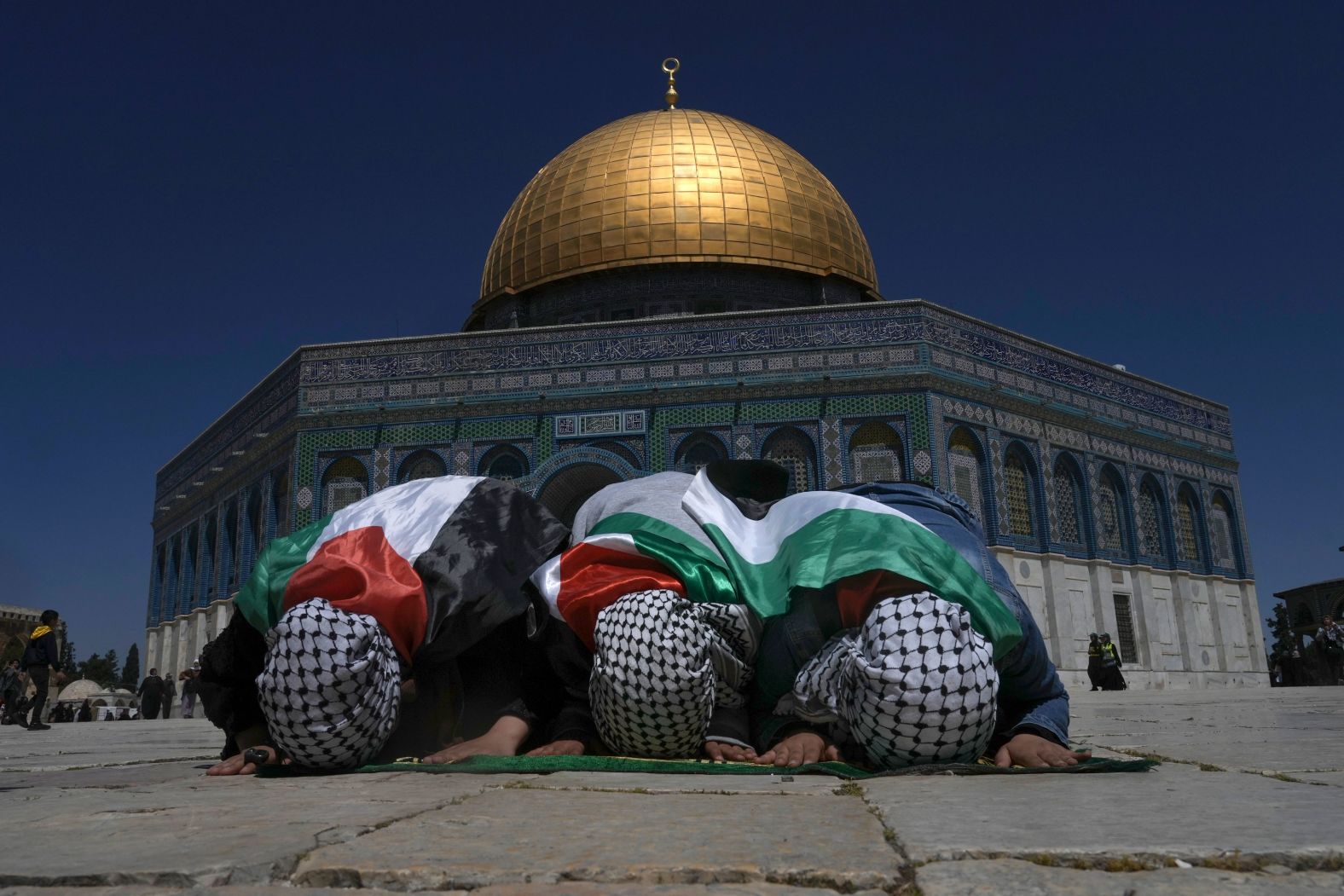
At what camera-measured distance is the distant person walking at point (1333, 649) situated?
14.5 meters

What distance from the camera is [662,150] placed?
19109 mm

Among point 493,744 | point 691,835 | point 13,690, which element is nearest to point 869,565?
point 493,744

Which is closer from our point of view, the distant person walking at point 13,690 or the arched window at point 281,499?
the distant person walking at point 13,690

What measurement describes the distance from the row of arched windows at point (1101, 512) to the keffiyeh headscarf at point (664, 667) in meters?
13.0

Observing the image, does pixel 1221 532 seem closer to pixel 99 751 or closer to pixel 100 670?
pixel 99 751

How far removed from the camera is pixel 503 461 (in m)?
16.1

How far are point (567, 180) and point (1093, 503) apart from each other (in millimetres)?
10063

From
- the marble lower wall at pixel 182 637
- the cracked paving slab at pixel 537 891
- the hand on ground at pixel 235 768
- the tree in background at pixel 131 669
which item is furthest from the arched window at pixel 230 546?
the tree in background at pixel 131 669

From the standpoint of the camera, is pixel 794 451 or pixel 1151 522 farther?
pixel 1151 522

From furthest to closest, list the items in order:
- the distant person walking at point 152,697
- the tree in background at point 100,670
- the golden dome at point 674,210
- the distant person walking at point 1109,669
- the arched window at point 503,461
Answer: the tree in background at point 100,670 < the golden dome at point 674,210 < the distant person walking at point 152,697 < the arched window at point 503,461 < the distant person walking at point 1109,669

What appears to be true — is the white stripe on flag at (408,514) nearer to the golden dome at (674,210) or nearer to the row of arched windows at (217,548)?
the row of arched windows at (217,548)

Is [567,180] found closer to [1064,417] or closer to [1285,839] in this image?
[1064,417]

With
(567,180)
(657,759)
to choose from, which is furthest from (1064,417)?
(657,759)

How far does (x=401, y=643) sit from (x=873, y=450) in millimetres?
13446
